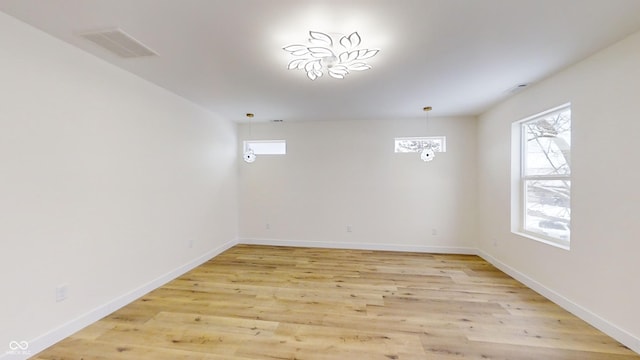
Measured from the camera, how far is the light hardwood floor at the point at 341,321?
197cm

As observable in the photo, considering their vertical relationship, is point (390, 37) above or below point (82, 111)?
above

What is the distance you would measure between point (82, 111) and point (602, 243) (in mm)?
4680

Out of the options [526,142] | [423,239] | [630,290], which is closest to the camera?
[630,290]

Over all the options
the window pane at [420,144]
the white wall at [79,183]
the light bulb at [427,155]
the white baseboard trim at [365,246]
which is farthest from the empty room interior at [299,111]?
the light bulb at [427,155]

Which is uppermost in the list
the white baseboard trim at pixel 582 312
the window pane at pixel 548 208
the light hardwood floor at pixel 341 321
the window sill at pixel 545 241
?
the window pane at pixel 548 208

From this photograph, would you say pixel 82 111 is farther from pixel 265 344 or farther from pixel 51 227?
pixel 265 344

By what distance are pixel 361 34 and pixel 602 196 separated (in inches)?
97.4

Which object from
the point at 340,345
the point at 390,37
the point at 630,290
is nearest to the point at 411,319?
the point at 340,345

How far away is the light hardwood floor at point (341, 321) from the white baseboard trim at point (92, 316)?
65 mm

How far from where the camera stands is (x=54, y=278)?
206cm

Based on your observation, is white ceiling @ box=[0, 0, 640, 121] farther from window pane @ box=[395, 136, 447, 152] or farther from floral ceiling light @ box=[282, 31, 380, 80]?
window pane @ box=[395, 136, 447, 152]

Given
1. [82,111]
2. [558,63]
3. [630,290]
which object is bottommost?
[630,290]

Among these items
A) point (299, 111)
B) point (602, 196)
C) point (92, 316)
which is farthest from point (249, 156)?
point (602, 196)

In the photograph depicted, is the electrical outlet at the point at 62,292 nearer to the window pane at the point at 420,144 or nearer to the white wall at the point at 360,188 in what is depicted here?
the white wall at the point at 360,188
